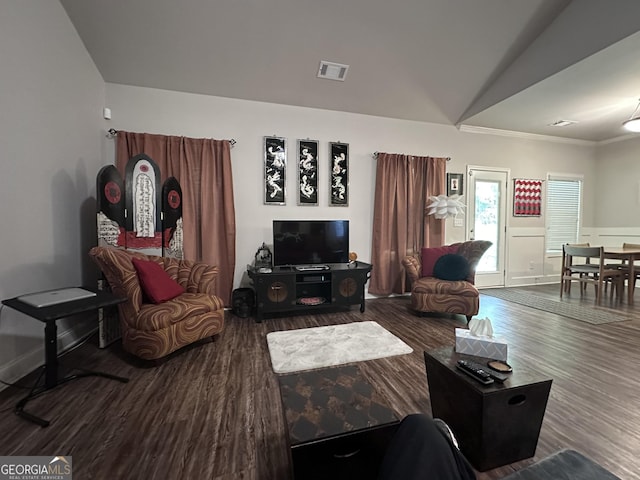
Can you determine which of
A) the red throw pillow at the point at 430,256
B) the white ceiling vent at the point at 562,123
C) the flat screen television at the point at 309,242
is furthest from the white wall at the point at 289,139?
the red throw pillow at the point at 430,256

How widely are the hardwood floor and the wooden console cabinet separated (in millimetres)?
535

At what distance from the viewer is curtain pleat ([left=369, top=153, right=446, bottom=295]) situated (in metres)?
4.27

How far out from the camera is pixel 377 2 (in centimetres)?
277

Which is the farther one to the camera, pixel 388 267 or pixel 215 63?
pixel 388 267

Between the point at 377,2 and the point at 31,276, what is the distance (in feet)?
12.7

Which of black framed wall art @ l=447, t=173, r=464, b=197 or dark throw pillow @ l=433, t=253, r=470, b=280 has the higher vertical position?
black framed wall art @ l=447, t=173, r=464, b=197

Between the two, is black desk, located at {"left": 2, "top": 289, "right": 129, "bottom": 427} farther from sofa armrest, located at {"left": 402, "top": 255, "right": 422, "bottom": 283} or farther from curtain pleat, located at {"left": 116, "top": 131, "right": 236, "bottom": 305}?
sofa armrest, located at {"left": 402, "top": 255, "right": 422, "bottom": 283}

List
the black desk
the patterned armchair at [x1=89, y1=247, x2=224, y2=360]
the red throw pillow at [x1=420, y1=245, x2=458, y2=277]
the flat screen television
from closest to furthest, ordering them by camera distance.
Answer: the black desk
the patterned armchair at [x1=89, y1=247, x2=224, y2=360]
the flat screen television
the red throw pillow at [x1=420, y1=245, x2=458, y2=277]

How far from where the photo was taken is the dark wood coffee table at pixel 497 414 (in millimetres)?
1236

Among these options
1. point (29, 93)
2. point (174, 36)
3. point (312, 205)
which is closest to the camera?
point (29, 93)

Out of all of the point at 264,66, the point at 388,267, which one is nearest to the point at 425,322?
the point at 388,267

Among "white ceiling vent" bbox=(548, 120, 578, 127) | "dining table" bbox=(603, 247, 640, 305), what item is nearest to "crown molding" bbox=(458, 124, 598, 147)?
"white ceiling vent" bbox=(548, 120, 578, 127)

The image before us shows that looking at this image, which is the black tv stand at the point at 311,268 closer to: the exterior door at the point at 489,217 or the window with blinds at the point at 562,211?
the exterior door at the point at 489,217

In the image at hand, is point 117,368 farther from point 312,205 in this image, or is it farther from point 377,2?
point 377,2
